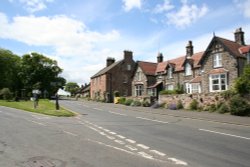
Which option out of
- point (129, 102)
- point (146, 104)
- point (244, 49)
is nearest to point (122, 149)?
point (244, 49)

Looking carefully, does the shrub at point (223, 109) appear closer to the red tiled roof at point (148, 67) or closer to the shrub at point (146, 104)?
the shrub at point (146, 104)

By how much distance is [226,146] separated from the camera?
9.88m

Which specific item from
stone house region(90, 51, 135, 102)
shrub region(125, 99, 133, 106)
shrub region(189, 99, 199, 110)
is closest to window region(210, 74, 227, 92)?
shrub region(189, 99, 199, 110)

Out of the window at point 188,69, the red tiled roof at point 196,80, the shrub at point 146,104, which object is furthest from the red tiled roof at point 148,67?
the red tiled roof at point 196,80

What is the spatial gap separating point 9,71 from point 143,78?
47.2 m

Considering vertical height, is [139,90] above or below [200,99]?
above

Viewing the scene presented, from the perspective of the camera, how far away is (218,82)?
107 feet

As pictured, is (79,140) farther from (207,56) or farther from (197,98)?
(207,56)

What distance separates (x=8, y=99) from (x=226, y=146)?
1943 inches

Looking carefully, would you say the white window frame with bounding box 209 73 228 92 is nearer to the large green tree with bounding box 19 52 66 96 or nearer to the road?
the road

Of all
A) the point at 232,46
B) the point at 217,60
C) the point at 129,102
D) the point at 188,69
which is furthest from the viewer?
the point at 129,102

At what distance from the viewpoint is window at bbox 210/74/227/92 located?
32188mm

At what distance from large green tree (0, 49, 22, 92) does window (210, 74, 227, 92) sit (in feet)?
200

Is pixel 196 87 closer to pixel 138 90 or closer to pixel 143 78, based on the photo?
pixel 143 78
